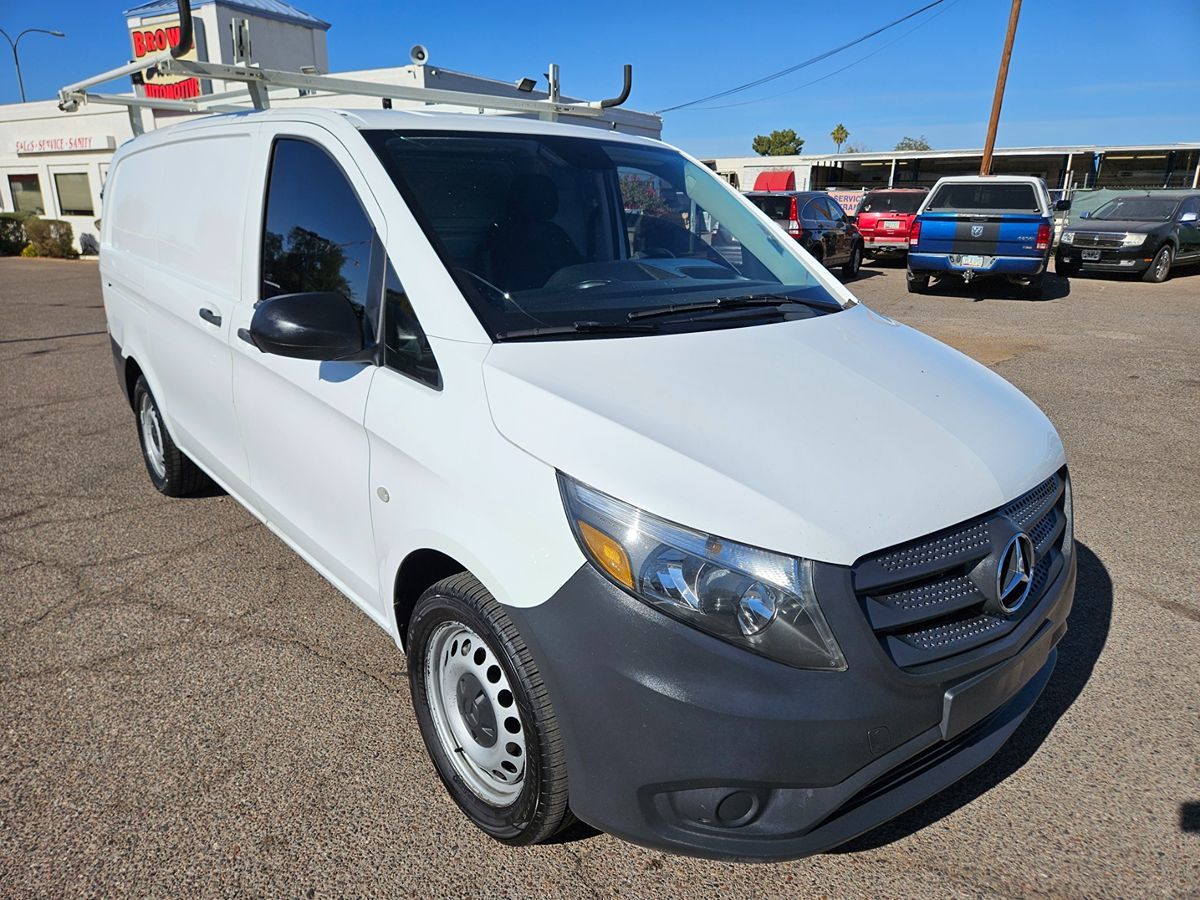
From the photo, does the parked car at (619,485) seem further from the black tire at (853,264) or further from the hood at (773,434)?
→ the black tire at (853,264)

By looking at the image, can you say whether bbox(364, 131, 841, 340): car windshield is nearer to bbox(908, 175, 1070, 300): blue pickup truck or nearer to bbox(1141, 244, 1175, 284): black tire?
bbox(908, 175, 1070, 300): blue pickup truck

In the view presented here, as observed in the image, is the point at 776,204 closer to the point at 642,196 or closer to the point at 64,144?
the point at 642,196

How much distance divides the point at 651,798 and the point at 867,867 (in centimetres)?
82

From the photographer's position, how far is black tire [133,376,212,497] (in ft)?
14.7

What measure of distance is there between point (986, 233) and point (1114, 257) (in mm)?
4939

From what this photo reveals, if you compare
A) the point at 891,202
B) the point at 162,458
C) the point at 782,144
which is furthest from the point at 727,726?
the point at 782,144

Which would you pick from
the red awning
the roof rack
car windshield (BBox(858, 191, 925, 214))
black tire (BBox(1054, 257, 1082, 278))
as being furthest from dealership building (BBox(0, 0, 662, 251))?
the roof rack

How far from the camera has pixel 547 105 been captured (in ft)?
14.2

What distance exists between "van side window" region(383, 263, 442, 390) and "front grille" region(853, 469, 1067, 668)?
1.23m

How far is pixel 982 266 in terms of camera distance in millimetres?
13242

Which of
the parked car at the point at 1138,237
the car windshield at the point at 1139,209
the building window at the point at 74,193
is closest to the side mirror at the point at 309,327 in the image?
the parked car at the point at 1138,237

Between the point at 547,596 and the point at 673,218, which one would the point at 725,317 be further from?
the point at 547,596

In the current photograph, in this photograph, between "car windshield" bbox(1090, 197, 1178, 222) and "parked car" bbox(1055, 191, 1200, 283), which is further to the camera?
"car windshield" bbox(1090, 197, 1178, 222)

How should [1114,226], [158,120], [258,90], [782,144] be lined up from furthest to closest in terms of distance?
[782,144]
[158,120]
[1114,226]
[258,90]
